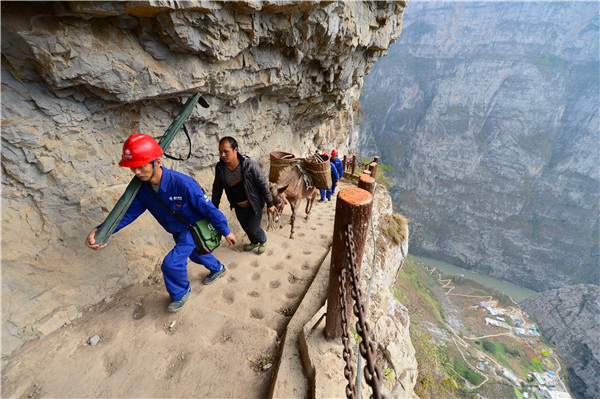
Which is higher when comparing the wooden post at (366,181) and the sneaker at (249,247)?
the wooden post at (366,181)

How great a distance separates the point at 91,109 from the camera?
2.88 metres

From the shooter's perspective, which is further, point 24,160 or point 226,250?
point 226,250

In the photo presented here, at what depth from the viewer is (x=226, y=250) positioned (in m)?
4.38

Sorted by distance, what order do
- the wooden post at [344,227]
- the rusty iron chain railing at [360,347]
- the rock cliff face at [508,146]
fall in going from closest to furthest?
the rusty iron chain railing at [360,347]
the wooden post at [344,227]
the rock cliff face at [508,146]

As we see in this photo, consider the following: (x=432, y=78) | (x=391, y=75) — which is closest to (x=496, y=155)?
(x=432, y=78)

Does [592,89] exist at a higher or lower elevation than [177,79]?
higher

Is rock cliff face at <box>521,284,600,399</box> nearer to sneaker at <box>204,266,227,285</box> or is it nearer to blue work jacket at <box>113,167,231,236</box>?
sneaker at <box>204,266,227,285</box>

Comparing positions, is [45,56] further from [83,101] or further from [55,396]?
[55,396]

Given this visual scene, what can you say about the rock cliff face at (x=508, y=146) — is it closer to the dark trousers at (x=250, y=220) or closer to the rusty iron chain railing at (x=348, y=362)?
the dark trousers at (x=250, y=220)

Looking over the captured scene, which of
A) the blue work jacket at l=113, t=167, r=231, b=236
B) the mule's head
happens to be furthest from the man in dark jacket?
the blue work jacket at l=113, t=167, r=231, b=236

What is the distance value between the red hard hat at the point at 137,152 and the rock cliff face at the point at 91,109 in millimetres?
1131

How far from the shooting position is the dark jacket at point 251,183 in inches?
139

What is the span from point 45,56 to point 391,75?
82.0m

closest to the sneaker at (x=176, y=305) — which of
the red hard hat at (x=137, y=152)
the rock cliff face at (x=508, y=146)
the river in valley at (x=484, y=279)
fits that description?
the red hard hat at (x=137, y=152)
